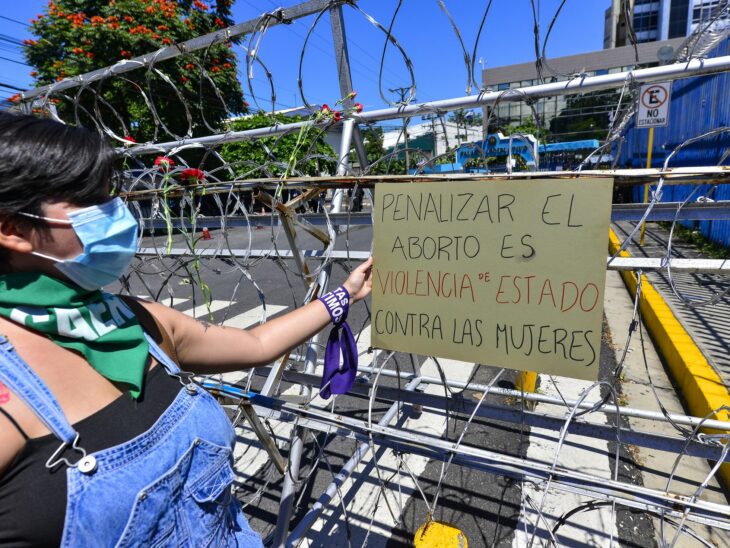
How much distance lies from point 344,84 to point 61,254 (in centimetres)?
169

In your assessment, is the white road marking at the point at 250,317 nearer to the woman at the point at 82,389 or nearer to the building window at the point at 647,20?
the woman at the point at 82,389

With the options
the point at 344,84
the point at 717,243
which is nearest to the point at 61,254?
the point at 344,84

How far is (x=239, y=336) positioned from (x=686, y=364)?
139 inches

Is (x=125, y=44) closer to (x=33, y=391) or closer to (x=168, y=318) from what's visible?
(x=168, y=318)

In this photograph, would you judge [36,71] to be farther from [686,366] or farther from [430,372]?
[686,366]

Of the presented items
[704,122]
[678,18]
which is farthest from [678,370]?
[678,18]

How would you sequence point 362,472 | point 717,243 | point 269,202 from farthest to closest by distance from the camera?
1. point 717,243
2. point 362,472
3. point 269,202

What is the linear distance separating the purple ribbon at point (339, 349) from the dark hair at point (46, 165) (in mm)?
755

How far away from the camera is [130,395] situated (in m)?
1.00

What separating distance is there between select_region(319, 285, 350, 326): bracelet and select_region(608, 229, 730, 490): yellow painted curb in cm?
132

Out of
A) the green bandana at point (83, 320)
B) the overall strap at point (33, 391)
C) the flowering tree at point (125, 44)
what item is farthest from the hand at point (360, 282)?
the flowering tree at point (125, 44)

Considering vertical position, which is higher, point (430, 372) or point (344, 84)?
point (344, 84)

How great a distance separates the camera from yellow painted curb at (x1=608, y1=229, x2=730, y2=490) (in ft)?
9.42

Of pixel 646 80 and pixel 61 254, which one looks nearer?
pixel 61 254
